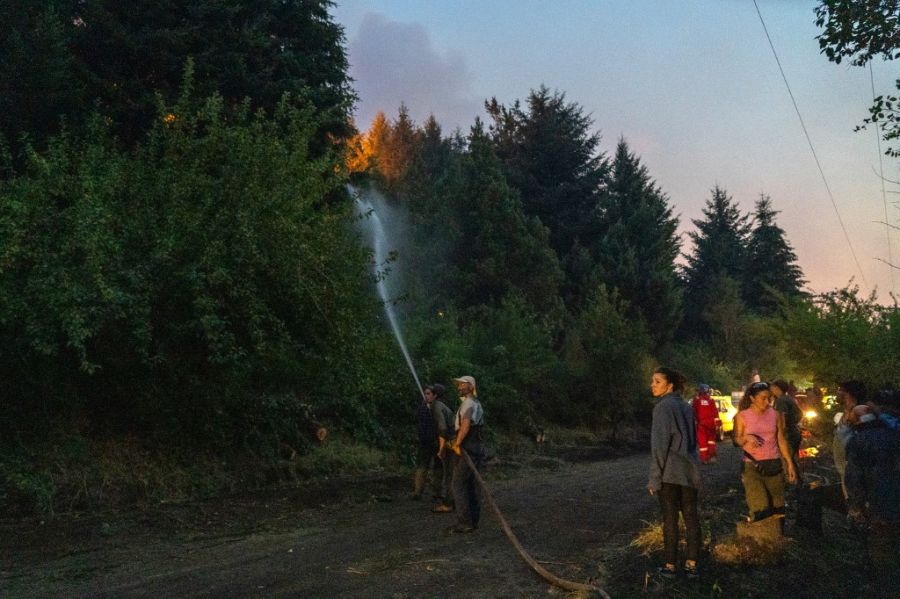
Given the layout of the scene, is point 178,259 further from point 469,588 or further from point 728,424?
point 728,424

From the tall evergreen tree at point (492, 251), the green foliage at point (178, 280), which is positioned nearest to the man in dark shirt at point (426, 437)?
the green foliage at point (178, 280)

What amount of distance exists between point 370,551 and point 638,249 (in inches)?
1520

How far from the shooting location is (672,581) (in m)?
7.68

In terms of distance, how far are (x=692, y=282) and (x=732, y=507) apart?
52681 mm

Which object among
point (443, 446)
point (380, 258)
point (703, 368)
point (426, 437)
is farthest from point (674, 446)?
point (703, 368)

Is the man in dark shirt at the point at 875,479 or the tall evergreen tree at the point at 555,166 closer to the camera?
the man in dark shirt at the point at 875,479

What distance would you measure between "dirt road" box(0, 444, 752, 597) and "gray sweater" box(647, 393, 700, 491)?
1.07 metres

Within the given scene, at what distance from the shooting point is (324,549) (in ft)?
31.3

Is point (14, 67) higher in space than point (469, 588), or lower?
higher

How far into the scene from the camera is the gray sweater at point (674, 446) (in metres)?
7.73

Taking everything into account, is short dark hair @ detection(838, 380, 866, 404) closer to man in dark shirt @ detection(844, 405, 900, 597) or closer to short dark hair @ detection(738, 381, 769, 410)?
man in dark shirt @ detection(844, 405, 900, 597)

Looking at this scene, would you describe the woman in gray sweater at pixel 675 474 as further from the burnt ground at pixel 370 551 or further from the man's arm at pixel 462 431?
the man's arm at pixel 462 431

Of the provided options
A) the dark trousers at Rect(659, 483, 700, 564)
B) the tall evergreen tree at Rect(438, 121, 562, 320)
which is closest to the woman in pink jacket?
the dark trousers at Rect(659, 483, 700, 564)

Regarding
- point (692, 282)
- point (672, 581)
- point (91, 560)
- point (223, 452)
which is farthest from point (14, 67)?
point (692, 282)
